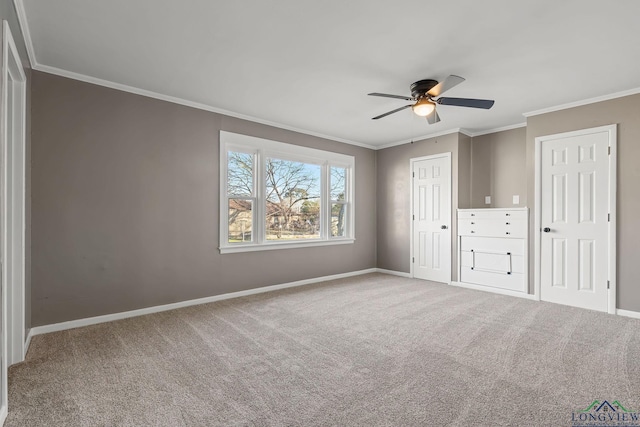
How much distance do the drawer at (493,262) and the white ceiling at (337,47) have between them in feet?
7.05

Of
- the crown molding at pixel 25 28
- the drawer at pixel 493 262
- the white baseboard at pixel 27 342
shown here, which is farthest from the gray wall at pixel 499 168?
the white baseboard at pixel 27 342

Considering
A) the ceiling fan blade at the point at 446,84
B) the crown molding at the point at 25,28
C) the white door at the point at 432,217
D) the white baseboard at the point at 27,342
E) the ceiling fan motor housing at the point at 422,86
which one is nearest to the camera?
the crown molding at the point at 25,28

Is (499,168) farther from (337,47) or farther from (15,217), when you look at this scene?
(15,217)

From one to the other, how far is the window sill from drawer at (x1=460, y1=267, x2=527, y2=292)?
A: 2020 millimetres

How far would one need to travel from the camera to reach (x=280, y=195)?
5.05 meters

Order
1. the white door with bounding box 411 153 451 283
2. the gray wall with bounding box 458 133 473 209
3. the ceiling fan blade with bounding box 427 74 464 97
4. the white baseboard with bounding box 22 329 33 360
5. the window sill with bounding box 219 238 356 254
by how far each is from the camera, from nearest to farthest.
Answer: the white baseboard with bounding box 22 329 33 360
the ceiling fan blade with bounding box 427 74 464 97
the window sill with bounding box 219 238 356 254
the gray wall with bounding box 458 133 473 209
the white door with bounding box 411 153 451 283

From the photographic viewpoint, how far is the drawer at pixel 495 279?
453 centimetres

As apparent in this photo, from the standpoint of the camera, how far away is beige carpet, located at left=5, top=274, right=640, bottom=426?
6.05 feet

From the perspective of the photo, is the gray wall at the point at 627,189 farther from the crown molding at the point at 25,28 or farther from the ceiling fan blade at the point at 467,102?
the crown molding at the point at 25,28

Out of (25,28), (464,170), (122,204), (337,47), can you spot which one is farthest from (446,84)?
(122,204)

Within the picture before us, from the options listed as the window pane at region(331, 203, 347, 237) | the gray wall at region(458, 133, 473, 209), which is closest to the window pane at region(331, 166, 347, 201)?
the window pane at region(331, 203, 347, 237)

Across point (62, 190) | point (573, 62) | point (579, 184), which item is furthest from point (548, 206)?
point (62, 190)

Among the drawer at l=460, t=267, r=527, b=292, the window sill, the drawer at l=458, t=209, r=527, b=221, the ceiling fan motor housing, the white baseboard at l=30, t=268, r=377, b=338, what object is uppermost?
the ceiling fan motor housing

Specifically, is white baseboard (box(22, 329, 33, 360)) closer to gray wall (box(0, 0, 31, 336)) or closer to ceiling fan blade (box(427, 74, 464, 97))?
gray wall (box(0, 0, 31, 336))
